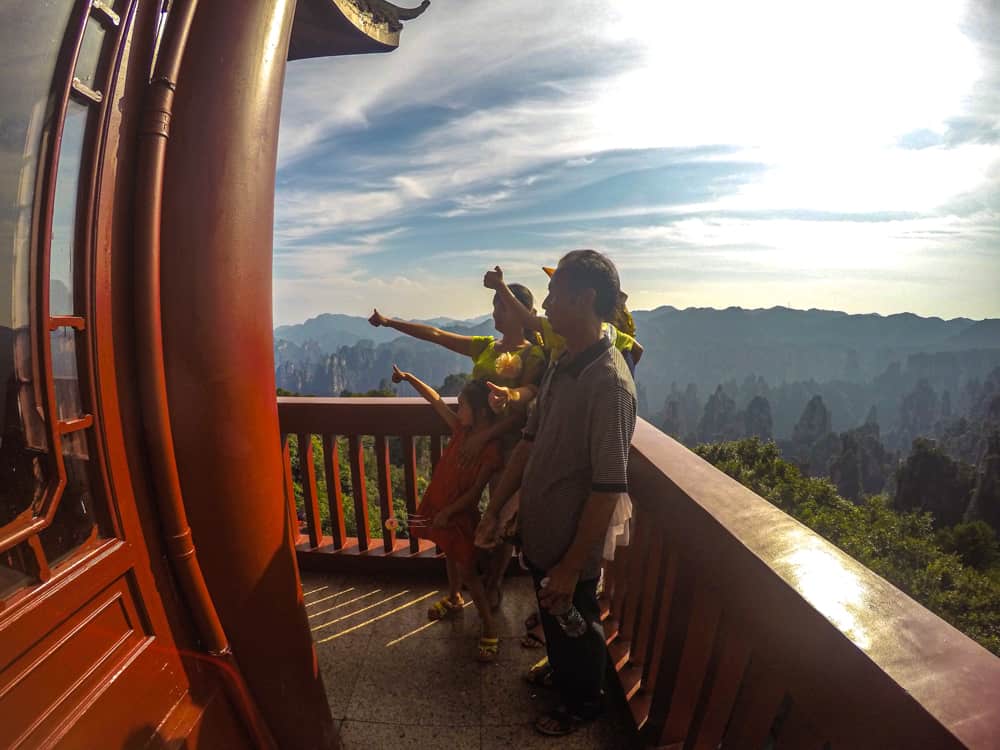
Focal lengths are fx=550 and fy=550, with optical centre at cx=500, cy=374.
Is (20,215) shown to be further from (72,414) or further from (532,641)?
(532,641)

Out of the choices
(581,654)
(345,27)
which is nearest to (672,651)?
(581,654)

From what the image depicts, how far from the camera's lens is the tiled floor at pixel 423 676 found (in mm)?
2264

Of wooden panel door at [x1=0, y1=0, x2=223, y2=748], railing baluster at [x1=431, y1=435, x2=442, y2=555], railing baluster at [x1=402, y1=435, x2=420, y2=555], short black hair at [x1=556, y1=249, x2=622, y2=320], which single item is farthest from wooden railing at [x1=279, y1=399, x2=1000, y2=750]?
wooden panel door at [x1=0, y1=0, x2=223, y2=748]

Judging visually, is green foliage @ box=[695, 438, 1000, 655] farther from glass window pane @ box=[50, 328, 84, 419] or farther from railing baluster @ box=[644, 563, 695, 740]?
glass window pane @ box=[50, 328, 84, 419]

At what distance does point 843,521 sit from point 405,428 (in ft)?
115

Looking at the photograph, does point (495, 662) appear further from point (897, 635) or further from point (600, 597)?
point (897, 635)

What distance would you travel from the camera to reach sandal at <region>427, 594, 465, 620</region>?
3.00 metres

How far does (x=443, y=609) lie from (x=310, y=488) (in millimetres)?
1130

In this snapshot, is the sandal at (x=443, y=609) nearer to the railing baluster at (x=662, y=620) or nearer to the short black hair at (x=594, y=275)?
the railing baluster at (x=662, y=620)

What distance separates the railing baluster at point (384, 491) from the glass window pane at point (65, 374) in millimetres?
1850

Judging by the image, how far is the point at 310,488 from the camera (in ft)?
11.3

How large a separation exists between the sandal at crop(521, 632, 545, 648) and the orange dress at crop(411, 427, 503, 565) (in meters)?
0.52

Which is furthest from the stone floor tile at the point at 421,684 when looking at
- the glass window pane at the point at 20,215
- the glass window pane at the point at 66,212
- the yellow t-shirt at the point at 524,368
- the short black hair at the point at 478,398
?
the glass window pane at the point at 66,212

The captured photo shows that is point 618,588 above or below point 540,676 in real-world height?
above
